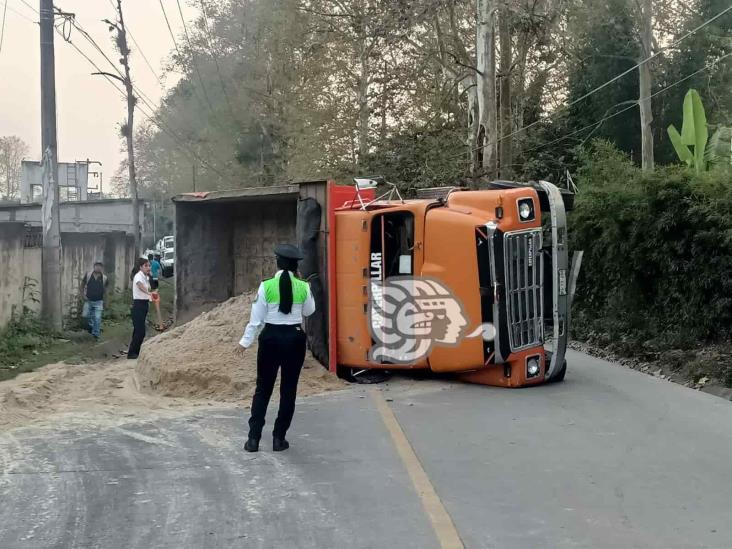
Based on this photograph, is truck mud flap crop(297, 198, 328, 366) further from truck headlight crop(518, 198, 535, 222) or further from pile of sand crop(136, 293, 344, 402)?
truck headlight crop(518, 198, 535, 222)

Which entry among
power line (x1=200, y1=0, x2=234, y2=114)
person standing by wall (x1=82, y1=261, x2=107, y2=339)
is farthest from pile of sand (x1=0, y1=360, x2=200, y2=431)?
power line (x1=200, y1=0, x2=234, y2=114)

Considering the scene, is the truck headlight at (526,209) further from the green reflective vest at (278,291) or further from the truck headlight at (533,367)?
the green reflective vest at (278,291)

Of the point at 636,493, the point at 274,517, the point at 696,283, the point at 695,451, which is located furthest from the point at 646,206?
the point at 274,517

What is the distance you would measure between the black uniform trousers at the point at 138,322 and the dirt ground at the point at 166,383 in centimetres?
248

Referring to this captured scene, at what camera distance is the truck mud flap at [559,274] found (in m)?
10.4

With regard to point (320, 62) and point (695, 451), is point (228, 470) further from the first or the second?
point (320, 62)

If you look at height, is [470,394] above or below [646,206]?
below

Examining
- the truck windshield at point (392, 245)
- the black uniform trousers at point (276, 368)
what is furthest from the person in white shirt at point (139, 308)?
the black uniform trousers at point (276, 368)

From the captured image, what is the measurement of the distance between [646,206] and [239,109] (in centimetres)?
3455

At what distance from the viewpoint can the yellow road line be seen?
5156 millimetres

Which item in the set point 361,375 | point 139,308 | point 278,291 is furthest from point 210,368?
point 139,308

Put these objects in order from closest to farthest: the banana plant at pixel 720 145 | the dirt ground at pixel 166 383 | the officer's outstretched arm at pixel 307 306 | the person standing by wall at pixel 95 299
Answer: the officer's outstretched arm at pixel 307 306, the dirt ground at pixel 166 383, the banana plant at pixel 720 145, the person standing by wall at pixel 95 299

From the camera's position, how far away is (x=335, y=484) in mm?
6371

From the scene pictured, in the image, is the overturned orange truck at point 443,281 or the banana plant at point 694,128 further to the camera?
the banana plant at point 694,128
